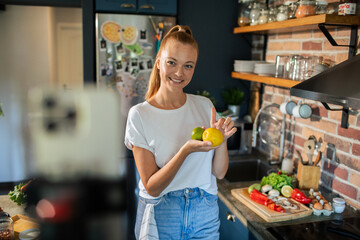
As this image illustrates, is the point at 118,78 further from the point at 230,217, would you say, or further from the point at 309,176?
the point at 309,176

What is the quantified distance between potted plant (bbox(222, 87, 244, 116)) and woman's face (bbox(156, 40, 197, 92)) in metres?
1.53

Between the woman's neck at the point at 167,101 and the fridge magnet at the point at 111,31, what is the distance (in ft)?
4.40

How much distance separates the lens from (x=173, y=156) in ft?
4.61

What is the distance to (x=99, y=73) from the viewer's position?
2686 mm

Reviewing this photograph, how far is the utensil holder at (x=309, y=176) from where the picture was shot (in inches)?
77.3

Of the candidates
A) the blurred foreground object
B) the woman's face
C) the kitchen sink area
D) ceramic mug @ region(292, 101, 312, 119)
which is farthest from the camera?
the blurred foreground object

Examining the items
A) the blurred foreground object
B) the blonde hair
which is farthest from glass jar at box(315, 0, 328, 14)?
the blurred foreground object

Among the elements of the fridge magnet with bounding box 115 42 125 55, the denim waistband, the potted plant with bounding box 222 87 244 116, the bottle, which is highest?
the bottle

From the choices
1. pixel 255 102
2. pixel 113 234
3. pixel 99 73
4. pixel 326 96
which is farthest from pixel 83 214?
pixel 326 96

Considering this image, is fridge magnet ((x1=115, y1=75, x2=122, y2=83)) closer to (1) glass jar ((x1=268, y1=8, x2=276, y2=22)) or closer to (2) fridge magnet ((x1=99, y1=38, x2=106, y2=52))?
(2) fridge magnet ((x1=99, y1=38, x2=106, y2=52))

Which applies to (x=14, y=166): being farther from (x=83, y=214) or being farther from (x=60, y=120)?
(x=83, y=214)

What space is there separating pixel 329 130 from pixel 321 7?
2.24 ft

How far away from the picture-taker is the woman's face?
1368 mm

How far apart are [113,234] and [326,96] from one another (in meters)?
2.20
